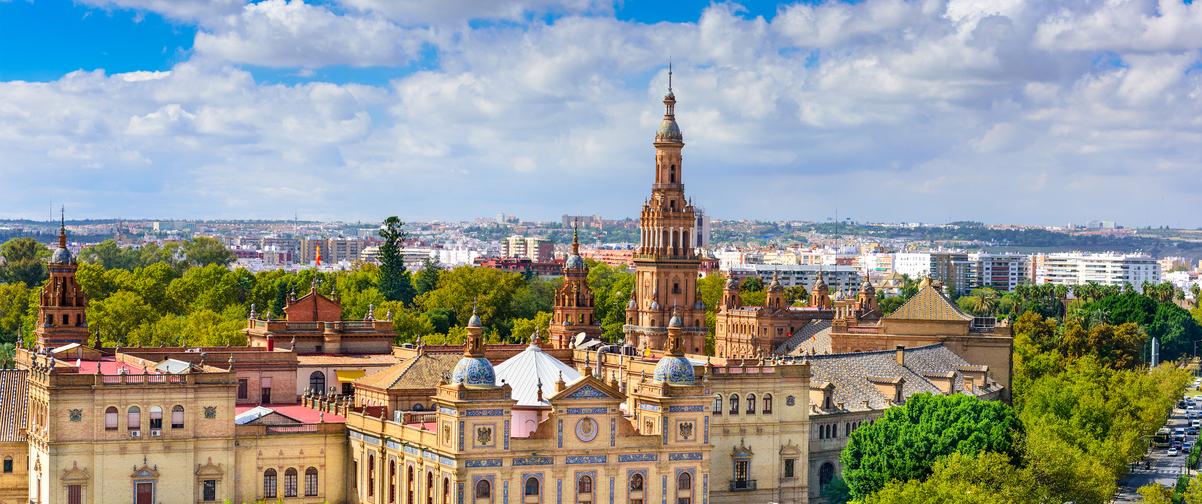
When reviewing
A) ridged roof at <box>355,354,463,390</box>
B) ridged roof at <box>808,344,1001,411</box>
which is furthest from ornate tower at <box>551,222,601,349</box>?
ridged roof at <box>355,354,463,390</box>

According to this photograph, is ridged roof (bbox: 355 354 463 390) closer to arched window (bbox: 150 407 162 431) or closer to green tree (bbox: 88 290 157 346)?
arched window (bbox: 150 407 162 431)

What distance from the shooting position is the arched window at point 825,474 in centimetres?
9025

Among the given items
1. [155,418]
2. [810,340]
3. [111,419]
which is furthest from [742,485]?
[810,340]

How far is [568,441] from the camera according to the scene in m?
72.9

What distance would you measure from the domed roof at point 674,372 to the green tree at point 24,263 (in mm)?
109924

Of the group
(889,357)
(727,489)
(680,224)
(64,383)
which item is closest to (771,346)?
(680,224)

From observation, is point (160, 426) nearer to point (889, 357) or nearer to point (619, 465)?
point (619, 465)

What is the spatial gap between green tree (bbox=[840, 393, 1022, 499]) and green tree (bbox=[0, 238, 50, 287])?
110 metres

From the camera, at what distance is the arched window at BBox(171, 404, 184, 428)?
74875mm

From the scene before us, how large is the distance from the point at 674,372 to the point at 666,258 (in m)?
50.5

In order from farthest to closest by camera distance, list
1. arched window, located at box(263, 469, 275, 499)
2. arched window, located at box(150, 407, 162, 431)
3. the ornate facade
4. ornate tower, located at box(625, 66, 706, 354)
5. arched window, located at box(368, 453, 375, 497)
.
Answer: ornate tower, located at box(625, 66, 706, 354) < arched window, located at box(263, 469, 275, 499) < arched window, located at box(368, 453, 375, 497) < arched window, located at box(150, 407, 162, 431) < the ornate facade

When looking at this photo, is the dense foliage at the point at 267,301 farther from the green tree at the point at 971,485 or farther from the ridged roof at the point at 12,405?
the green tree at the point at 971,485

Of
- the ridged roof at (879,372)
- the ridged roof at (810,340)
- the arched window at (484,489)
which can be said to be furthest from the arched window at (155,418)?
the ridged roof at (810,340)

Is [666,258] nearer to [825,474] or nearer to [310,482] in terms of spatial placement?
[825,474]
